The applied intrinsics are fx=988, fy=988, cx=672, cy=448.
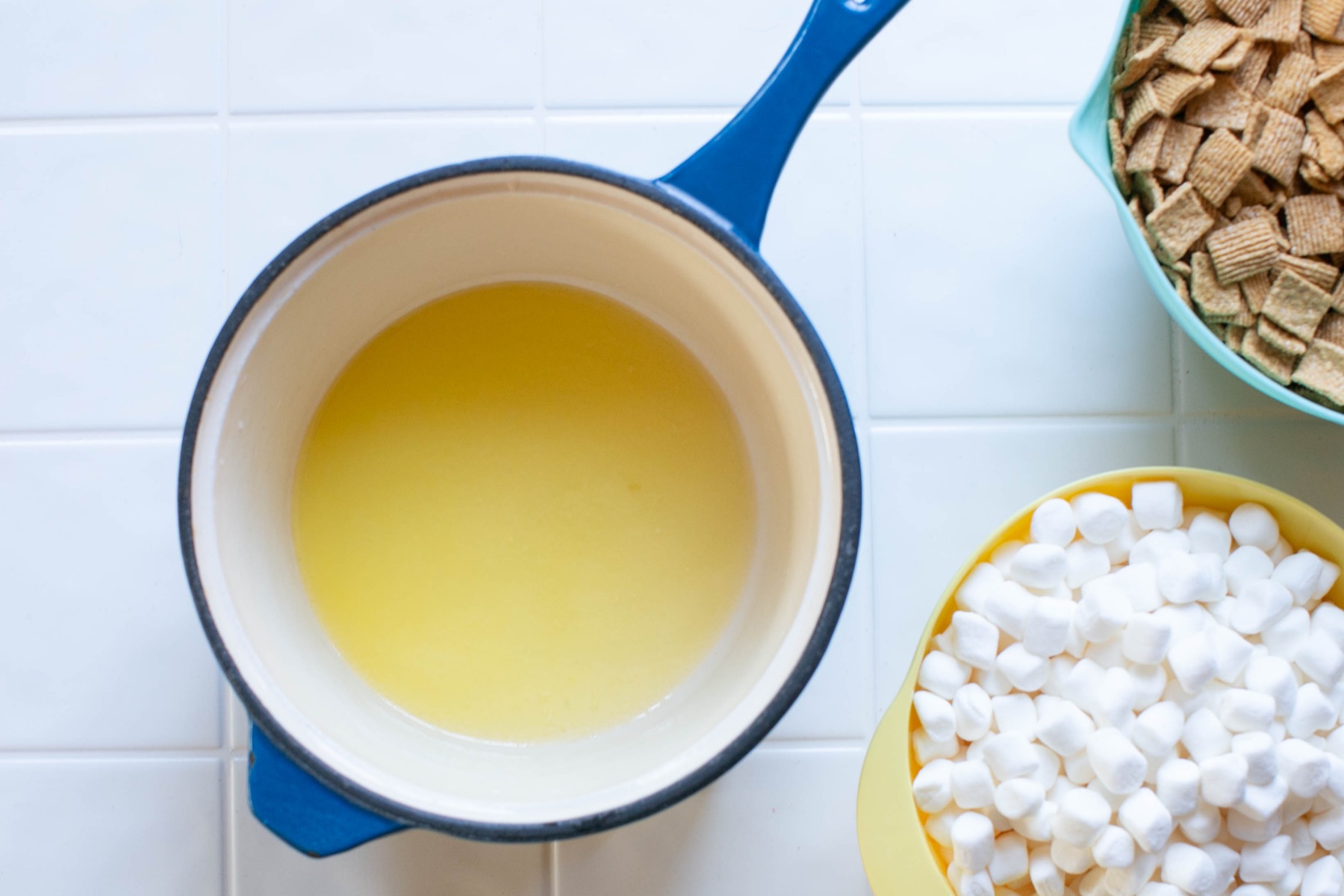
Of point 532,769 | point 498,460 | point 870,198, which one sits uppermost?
point 870,198

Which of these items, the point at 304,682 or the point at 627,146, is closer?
the point at 304,682

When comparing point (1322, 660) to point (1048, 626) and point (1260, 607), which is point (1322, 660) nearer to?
point (1260, 607)

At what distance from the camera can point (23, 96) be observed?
2.20 ft

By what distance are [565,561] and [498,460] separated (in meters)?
0.08

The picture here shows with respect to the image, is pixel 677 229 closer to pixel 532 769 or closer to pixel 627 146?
pixel 627 146

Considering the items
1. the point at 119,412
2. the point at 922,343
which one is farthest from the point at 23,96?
the point at 922,343

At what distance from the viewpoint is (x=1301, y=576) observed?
1.85 ft

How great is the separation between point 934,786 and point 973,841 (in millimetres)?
33

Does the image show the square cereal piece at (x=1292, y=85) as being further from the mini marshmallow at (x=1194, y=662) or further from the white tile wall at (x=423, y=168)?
the mini marshmallow at (x=1194, y=662)

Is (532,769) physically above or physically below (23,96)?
below

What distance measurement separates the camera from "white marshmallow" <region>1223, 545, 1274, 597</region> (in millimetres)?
573

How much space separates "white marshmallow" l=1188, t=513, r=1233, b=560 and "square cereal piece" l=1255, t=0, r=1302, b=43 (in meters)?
0.28

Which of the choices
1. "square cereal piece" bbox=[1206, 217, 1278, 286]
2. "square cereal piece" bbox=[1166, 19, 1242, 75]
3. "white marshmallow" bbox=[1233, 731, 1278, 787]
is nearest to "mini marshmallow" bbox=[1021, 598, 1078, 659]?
"white marshmallow" bbox=[1233, 731, 1278, 787]

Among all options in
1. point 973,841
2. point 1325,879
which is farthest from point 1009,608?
point 1325,879
